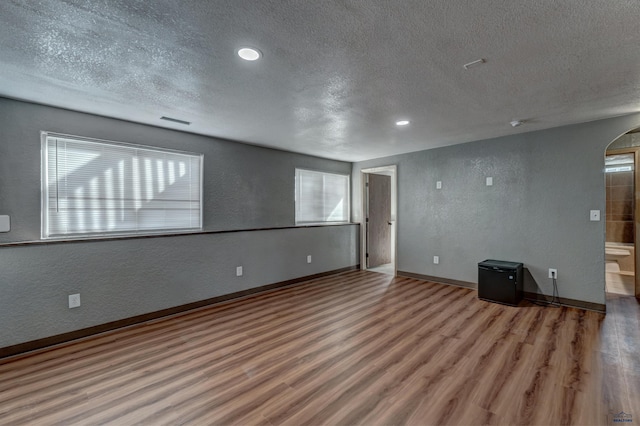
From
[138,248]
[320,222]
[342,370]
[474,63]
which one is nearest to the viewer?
[474,63]

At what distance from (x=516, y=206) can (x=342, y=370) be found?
11.3ft

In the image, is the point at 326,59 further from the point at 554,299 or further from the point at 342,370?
the point at 554,299

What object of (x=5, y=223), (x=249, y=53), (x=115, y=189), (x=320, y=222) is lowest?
(x=320, y=222)

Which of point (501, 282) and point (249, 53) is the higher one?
point (249, 53)

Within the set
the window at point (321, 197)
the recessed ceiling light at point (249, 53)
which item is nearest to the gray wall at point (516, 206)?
the window at point (321, 197)

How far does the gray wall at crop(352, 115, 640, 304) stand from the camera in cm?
345

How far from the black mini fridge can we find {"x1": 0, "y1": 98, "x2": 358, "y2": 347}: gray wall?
2639 millimetres

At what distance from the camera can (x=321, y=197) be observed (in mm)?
5562

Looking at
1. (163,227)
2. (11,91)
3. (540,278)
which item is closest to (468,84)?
(540,278)

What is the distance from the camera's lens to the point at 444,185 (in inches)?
185

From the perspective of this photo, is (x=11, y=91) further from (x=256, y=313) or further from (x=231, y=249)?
(x=256, y=313)

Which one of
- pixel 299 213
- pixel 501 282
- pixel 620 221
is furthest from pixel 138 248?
pixel 620 221

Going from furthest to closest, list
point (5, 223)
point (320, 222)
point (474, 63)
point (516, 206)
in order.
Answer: point (320, 222) → point (516, 206) → point (5, 223) → point (474, 63)

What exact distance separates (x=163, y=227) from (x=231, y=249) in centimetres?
90
